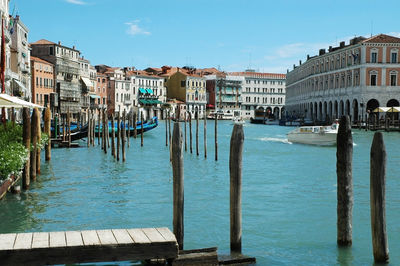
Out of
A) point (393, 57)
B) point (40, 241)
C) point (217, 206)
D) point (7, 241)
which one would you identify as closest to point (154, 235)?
point (40, 241)

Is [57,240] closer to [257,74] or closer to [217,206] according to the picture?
[217,206]

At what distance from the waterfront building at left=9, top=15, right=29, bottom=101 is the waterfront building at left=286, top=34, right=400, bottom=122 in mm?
25264

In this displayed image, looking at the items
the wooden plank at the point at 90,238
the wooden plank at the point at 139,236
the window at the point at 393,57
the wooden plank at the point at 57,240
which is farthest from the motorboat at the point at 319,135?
the wooden plank at the point at 57,240

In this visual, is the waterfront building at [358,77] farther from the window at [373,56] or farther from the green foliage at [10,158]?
the green foliage at [10,158]

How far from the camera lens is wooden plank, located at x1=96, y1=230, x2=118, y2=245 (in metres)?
5.32

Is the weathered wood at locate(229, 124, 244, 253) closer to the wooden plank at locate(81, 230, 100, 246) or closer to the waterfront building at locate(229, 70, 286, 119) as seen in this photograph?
the wooden plank at locate(81, 230, 100, 246)

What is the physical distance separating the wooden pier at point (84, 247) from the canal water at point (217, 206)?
2085 millimetres

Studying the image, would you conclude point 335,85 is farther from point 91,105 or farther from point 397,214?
point 397,214

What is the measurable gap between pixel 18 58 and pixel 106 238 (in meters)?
32.8

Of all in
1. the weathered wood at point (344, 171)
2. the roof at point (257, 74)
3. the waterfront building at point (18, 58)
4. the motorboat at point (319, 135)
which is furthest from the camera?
the roof at point (257, 74)

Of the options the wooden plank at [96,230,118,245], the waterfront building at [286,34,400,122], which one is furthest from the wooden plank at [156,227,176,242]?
the waterfront building at [286,34,400,122]

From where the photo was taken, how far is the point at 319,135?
2909 cm

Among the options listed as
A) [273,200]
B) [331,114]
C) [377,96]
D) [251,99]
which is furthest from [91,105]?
[273,200]

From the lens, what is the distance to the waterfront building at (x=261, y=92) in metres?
96.6
